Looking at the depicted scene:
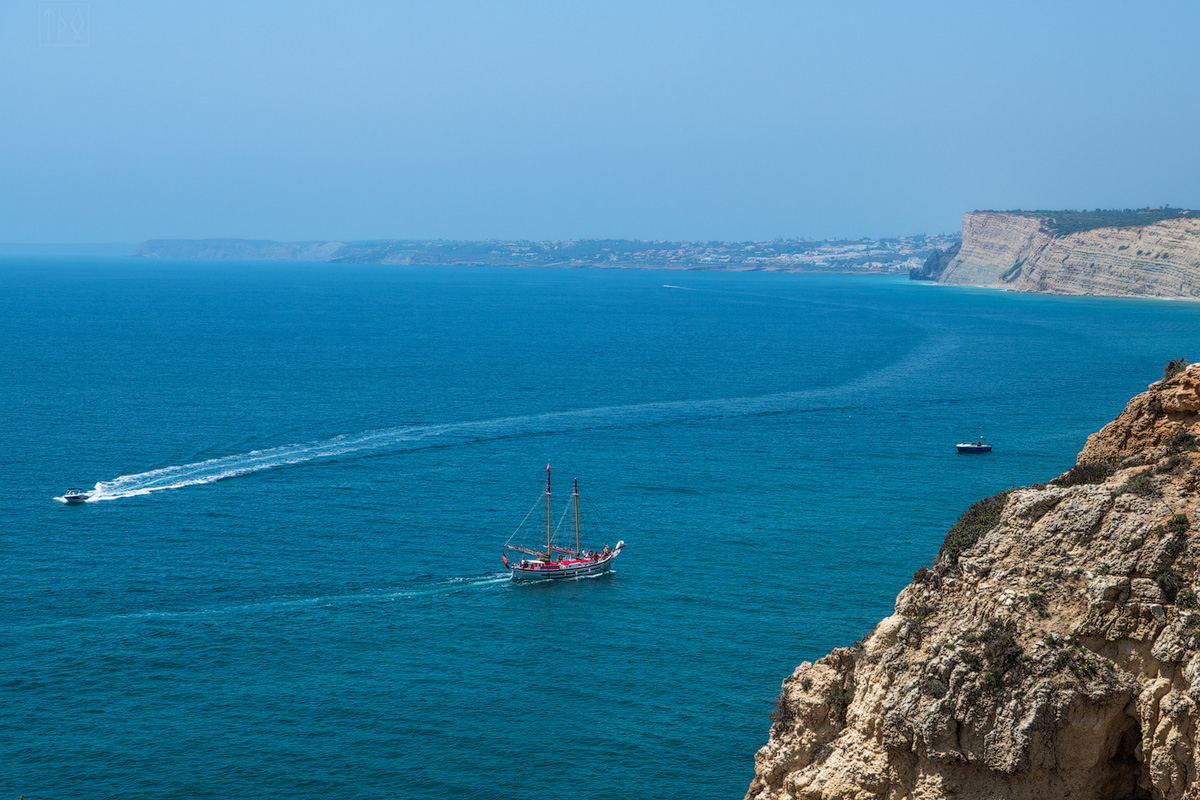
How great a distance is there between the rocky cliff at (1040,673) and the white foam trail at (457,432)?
212ft

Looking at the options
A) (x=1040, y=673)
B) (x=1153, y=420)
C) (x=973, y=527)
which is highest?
(x=1153, y=420)

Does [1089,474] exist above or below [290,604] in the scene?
above

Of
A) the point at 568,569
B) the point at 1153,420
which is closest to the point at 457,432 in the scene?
the point at 568,569

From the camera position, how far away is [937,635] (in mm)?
22281

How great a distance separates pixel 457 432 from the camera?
9700 cm

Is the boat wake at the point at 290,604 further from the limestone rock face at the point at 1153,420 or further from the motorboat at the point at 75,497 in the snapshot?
the limestone rock face at the point at 1153,420

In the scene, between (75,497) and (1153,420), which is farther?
(75,497)

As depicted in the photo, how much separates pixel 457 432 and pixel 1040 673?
79.6 metres

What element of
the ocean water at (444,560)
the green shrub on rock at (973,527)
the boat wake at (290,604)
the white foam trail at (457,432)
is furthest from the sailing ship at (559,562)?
the green shrub on rock at (973,527)

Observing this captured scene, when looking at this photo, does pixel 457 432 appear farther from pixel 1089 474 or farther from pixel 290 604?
pixel 1089 474

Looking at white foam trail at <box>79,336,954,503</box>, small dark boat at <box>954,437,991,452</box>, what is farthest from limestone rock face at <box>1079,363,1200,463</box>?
white foam trail at <box>79,336,954,503</box>

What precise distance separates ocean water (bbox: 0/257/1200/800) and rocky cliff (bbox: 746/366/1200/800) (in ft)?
59.3

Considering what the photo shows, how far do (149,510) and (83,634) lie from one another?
68.8 ft

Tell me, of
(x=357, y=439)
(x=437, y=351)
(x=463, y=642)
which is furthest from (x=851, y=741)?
(x=437, y=351)
